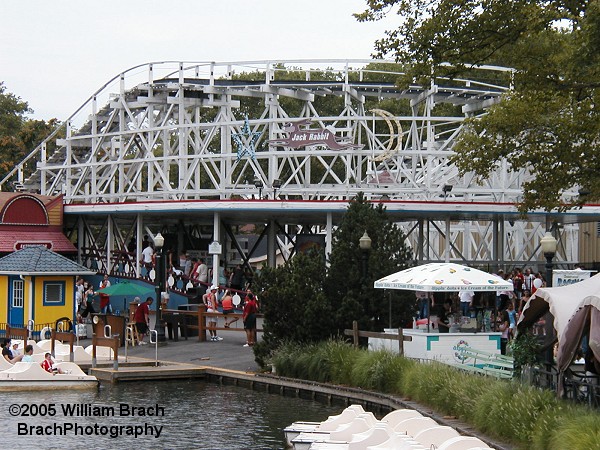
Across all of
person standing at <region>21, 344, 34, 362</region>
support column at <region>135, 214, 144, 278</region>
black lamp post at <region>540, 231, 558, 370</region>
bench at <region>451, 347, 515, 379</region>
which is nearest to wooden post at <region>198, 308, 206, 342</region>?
person standing at <region>21, 344, 34, 362</region>

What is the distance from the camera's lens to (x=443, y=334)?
27.5m

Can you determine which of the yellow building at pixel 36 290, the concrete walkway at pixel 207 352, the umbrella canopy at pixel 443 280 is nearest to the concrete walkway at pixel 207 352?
the concrete walkway at pixel 207 352

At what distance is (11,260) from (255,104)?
51.0m

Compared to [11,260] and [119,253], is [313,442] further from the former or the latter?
[119,253]

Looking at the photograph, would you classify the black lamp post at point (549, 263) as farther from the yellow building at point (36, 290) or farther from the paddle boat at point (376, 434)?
the yellow building at point (36, 290)

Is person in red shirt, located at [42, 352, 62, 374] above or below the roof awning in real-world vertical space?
below

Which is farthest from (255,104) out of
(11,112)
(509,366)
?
(509,366)

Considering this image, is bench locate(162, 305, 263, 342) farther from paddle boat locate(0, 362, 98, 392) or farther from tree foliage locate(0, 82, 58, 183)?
tree foliage locate(0, 82, 58, 183)

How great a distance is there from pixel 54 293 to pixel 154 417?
14712 mm

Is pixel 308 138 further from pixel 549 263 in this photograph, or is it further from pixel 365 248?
pixel 549 263

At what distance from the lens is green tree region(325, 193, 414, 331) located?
29.8 meters

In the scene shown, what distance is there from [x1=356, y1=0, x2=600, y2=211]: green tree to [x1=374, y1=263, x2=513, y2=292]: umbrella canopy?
9.54ft

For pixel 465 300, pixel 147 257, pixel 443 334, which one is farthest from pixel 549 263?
pixel 147 257

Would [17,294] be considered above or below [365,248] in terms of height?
below
